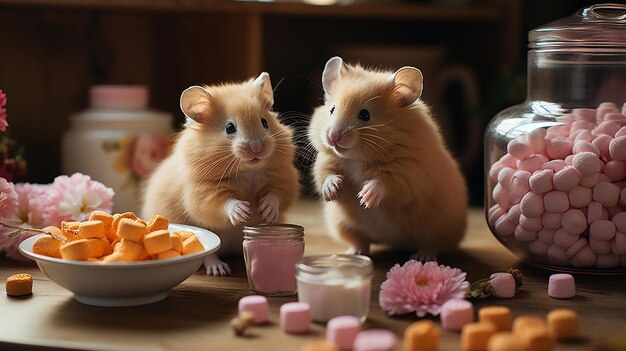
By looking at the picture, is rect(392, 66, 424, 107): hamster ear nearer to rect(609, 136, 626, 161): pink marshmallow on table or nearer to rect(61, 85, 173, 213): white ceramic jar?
rect(609, 136, 626, 161): pink marshmallow on table

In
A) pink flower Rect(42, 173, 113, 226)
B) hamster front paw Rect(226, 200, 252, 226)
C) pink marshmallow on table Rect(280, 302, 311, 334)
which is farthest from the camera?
pink flower Rect(42, 173, 113, 226)

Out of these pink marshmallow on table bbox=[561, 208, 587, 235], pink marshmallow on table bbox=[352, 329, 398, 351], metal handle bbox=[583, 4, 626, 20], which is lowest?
pink marshmallow on table bbox=[352, 329, 398, 351]

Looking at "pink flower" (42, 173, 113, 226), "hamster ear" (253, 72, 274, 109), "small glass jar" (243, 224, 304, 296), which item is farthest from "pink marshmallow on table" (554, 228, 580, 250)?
"pink flower" (42, 173, 113, 226)

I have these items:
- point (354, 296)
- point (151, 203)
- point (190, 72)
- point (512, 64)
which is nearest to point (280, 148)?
point (151, 203)

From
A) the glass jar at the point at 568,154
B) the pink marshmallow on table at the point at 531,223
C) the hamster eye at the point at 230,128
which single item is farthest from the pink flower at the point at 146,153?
the pink marshmallow on table at the point at 531,223

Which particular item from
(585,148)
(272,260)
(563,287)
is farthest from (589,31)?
(272,260)

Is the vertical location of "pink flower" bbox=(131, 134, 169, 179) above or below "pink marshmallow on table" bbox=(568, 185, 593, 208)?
below

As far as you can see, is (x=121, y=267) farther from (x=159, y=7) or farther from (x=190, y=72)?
(x=190, y=72)

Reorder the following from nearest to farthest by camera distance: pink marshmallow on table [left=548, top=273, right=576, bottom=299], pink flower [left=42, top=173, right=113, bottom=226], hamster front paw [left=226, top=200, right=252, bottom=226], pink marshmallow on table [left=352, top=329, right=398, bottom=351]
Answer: pink marshmallow on table [left=352, top=329, right=398, bottom=351] → pink marshmallow on table [left=548, top=273, right=576, bottom=299] → hamster front paw [left=226, top=200, right=252, bottom=226] → pink flower [left=42, top=173, right=113, bottom=226]
